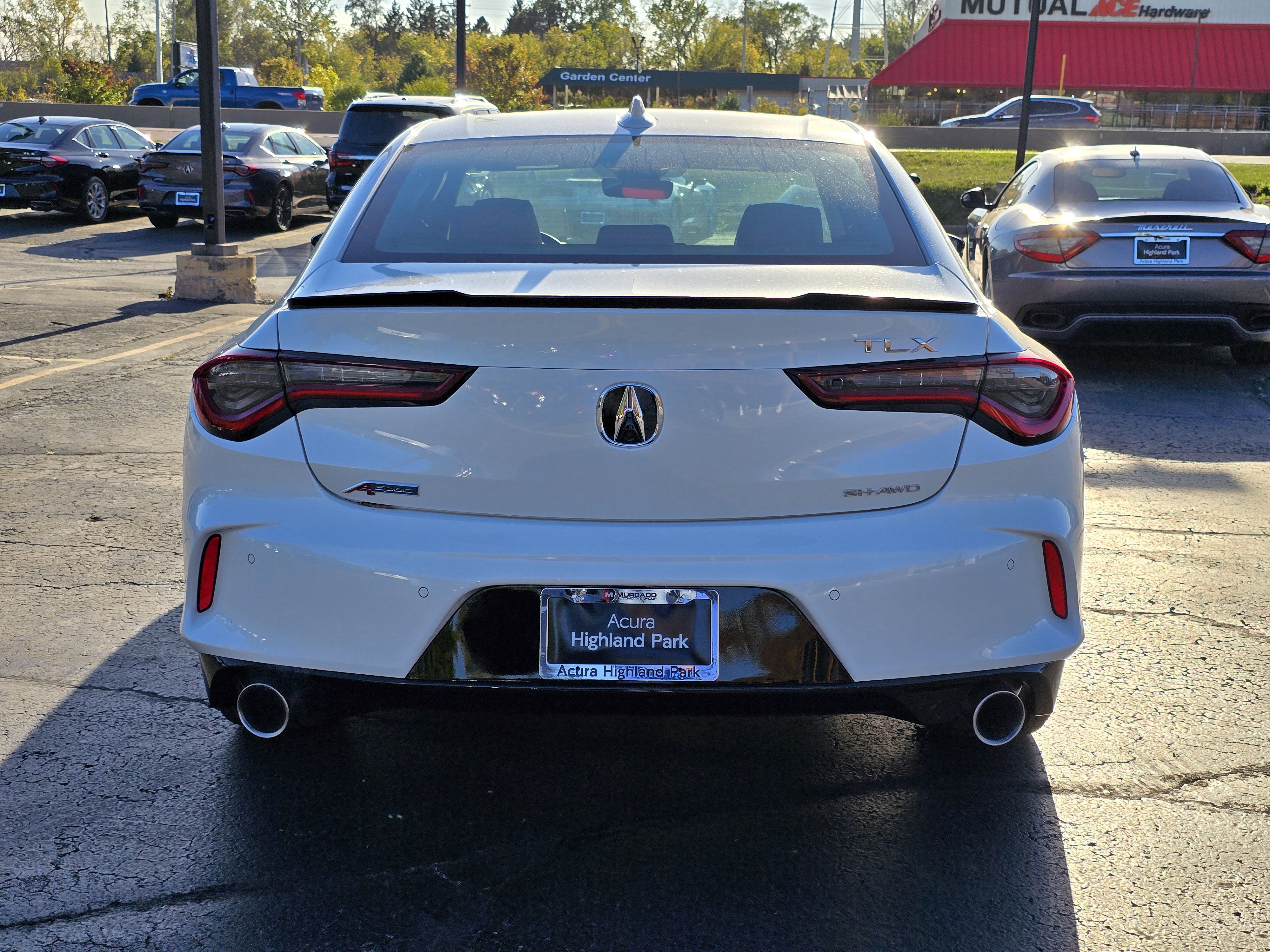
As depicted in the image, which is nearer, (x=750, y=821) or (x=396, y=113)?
(x=750, y=821)

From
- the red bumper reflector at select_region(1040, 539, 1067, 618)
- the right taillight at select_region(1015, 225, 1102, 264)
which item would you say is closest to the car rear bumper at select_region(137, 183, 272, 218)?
the right taillight at select_region(1015, 225, 1102, 264)

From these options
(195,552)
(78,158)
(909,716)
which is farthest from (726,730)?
(78,158)

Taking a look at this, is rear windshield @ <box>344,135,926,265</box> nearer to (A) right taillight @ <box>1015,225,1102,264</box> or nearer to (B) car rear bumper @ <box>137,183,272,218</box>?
(A) right taillight @ <box>1015,225,1102,264</box>

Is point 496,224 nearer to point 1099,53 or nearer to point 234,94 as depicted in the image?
point 234,94

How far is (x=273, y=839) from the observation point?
9.60ft

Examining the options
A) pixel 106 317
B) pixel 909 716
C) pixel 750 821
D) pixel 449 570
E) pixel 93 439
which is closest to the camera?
pixel 449 570

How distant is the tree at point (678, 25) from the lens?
98625mm

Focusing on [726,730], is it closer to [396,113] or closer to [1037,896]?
[1037,896]

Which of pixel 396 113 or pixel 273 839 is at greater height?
pixel 396 113

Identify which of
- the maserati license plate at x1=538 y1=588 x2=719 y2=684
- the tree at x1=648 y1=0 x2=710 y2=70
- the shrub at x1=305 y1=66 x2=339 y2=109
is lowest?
the maserati license plate at x1=538 y1=588 x2=719 y2=684

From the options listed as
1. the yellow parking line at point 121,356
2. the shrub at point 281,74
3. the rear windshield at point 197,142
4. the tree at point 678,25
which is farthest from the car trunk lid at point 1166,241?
the tree at point 678,25

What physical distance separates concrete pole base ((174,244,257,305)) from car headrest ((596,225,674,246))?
9645 mm

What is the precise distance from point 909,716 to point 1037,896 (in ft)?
1.45

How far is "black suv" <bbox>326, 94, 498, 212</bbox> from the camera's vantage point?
57.8ft
